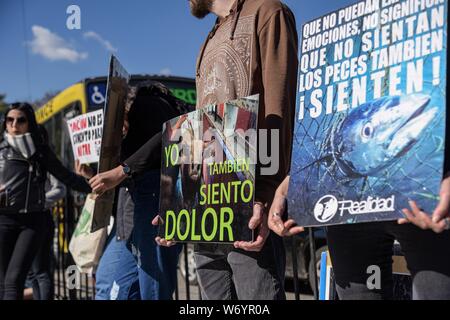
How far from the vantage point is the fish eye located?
5.58ft

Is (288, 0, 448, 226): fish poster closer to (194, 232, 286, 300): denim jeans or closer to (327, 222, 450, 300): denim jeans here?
(327, 222, 450, 300): denim jeans

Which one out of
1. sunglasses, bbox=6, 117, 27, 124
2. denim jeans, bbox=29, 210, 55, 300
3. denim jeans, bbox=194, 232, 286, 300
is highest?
sunglasses, bbox=6, 117, 27, 124

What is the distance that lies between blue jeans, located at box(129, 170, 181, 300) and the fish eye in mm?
1593

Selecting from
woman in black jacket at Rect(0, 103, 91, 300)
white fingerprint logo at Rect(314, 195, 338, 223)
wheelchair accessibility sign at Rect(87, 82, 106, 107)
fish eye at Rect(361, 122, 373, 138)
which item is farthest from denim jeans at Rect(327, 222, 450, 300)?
wheelchair accessibility sign at Rect(87, 82, 106, 107)

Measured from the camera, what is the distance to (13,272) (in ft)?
14.4

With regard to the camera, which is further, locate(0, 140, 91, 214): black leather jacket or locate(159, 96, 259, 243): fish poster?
locate(0, 140, 91, 214): black leather jacket

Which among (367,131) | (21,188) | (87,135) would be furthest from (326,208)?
(87,135)

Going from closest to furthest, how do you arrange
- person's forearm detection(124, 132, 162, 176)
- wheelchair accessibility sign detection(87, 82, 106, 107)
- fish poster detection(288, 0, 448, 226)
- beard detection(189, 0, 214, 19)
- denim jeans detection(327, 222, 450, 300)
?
fish poster detection(288, 0, 448, 226)
denim jeans detection(327, 222, 450, 300)
beard detection(189, 0, 214, 19)
person's forearm detection(124, 132, 162, 176)
wheelchair accessibility sign detection(87, 82, 106, 107)

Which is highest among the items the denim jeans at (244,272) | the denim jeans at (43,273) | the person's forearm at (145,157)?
the person's forearm at (145,157)

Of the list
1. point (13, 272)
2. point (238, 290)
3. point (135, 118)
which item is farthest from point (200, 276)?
point (13, 272)

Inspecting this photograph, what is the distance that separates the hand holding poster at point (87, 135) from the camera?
4.80 m

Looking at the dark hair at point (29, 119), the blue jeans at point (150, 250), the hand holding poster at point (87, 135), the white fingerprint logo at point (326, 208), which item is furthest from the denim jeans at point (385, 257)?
the dark hair at point (29, 119)

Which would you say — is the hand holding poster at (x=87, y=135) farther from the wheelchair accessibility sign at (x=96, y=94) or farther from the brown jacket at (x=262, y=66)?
the wheelchair accessibility sign at (x=96, y=94)

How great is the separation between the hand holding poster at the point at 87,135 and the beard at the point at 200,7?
228cm
